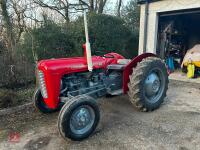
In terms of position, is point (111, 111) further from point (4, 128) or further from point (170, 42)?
point (170, 42)

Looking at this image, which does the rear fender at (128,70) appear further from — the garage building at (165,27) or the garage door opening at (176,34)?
the garage door opening at (176,34)

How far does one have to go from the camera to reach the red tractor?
326 centimetres

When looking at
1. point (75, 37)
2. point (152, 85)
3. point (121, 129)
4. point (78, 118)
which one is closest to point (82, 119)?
point (78, 118)

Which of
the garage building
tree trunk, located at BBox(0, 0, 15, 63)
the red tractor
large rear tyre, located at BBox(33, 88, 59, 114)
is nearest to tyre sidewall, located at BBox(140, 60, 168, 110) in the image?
the red tractor

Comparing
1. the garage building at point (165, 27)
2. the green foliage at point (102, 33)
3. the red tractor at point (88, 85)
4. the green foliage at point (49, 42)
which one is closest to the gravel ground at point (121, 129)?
the red tractor at point (88, 85)

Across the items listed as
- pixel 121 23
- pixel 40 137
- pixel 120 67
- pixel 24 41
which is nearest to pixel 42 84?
pixel 40 137

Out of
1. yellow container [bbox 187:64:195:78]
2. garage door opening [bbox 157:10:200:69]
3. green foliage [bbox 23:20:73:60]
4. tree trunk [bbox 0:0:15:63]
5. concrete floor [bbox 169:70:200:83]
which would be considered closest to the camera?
tree trunk [bbox 0:0:15:63]

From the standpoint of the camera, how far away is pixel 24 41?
22.9 feet

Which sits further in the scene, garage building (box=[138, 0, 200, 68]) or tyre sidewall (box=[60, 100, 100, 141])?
garage building (box=[138, 0, 200, 68])

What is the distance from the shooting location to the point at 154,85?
4.56 meters

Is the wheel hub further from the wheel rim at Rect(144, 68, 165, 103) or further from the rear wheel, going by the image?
the rear wheel

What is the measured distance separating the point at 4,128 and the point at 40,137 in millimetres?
822

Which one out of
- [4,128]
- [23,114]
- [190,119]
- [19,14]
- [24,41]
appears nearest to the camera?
[4,128]

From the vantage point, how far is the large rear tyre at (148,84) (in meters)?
4.05
